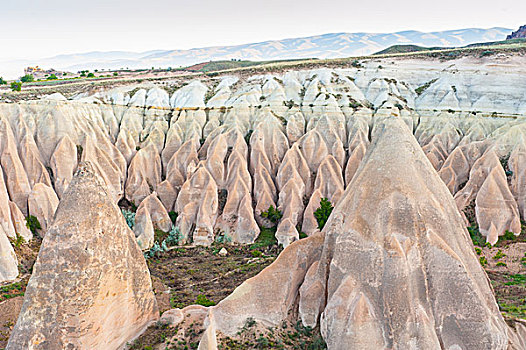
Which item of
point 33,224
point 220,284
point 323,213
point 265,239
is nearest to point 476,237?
point 323,213

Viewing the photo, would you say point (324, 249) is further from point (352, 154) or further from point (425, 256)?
point (352, 154)

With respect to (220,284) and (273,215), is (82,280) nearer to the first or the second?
(220,284)

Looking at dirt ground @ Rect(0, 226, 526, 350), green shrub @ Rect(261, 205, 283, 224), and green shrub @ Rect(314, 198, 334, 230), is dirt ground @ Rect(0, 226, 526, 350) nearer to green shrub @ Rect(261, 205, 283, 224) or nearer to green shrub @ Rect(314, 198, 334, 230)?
green shrub @ Rect(261, 205, 283, 224)

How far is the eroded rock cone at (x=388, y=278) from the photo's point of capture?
467 inches

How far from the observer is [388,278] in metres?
12.0

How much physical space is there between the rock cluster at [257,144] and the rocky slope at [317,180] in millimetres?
151

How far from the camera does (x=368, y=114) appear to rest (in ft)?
134

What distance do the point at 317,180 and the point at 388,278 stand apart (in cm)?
1996

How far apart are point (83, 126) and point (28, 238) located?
41.4 feet

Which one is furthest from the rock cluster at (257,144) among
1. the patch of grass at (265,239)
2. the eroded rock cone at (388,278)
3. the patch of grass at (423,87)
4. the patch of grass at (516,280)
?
the eroded rock cone at (388,278)

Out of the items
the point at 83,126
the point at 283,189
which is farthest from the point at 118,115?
the point at 283,189

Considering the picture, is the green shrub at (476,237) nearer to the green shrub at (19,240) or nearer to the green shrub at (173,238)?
the green shrub at (173,238)

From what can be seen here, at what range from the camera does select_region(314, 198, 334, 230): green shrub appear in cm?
2845

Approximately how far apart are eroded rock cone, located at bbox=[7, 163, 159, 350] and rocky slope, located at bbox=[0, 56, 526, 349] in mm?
79
